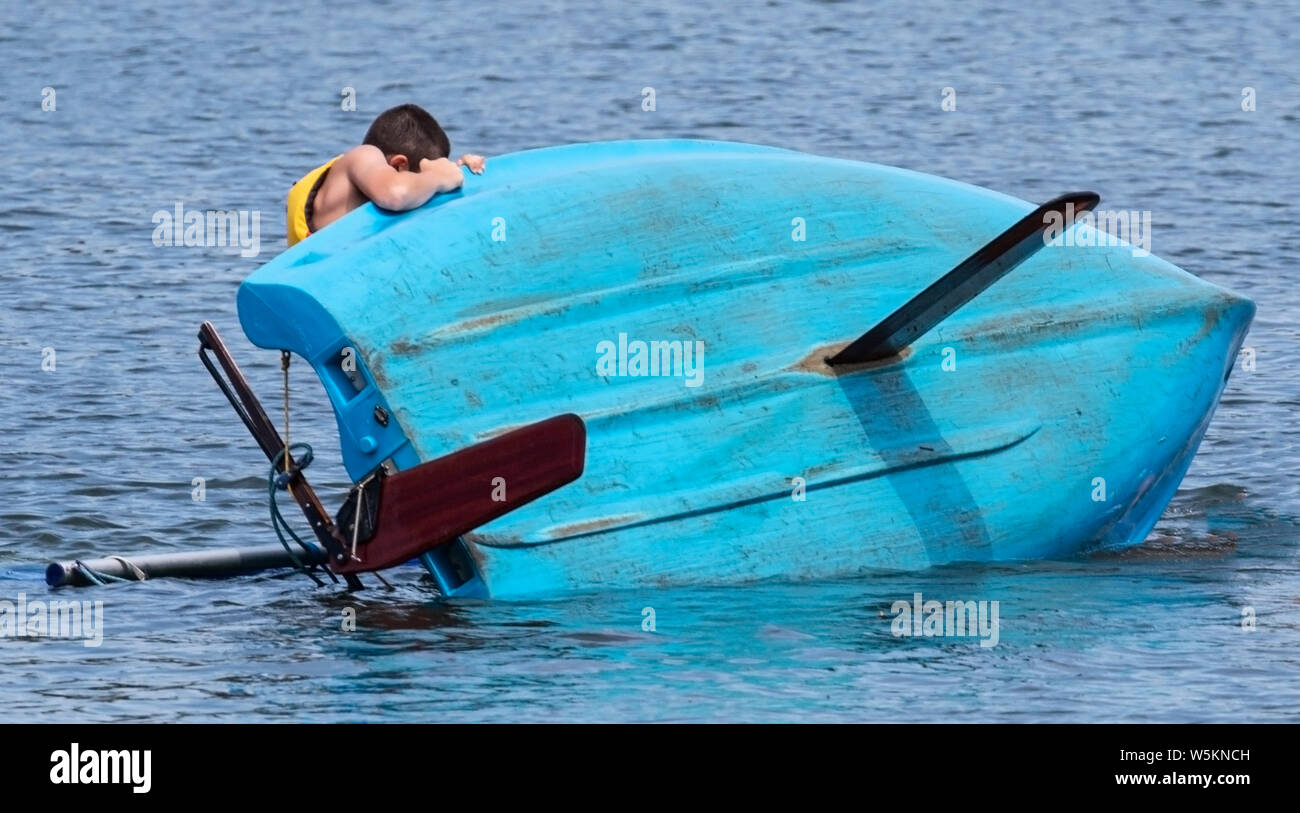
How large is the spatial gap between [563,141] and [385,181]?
369 inches

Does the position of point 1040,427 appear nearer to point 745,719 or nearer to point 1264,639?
point 1264,639

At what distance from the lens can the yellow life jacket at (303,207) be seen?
24.7 ft

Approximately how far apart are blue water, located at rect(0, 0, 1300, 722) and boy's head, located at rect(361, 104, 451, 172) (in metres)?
1.65

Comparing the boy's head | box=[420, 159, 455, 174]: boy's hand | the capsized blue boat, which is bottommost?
the capsized blue boat

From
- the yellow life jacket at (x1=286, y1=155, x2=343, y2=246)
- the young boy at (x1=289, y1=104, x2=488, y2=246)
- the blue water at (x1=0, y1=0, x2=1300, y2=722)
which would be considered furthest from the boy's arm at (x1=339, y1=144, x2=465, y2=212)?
the blue water at (x1=0, y1=0, x2=1300, y2=722)

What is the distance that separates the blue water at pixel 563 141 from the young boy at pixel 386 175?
1.47 metres

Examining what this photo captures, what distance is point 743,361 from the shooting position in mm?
7484

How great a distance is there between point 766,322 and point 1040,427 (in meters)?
1.17

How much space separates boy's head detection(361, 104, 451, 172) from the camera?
24.0ft

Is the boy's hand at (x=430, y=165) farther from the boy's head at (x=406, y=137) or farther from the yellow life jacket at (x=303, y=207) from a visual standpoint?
the yellow life jacket at (x=303, y=207)

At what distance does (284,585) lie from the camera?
7859 millimetres

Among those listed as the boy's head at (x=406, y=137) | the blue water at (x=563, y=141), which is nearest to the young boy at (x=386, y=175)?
the boy's head at (x=406, y=137)

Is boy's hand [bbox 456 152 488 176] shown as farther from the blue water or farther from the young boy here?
the blue water
